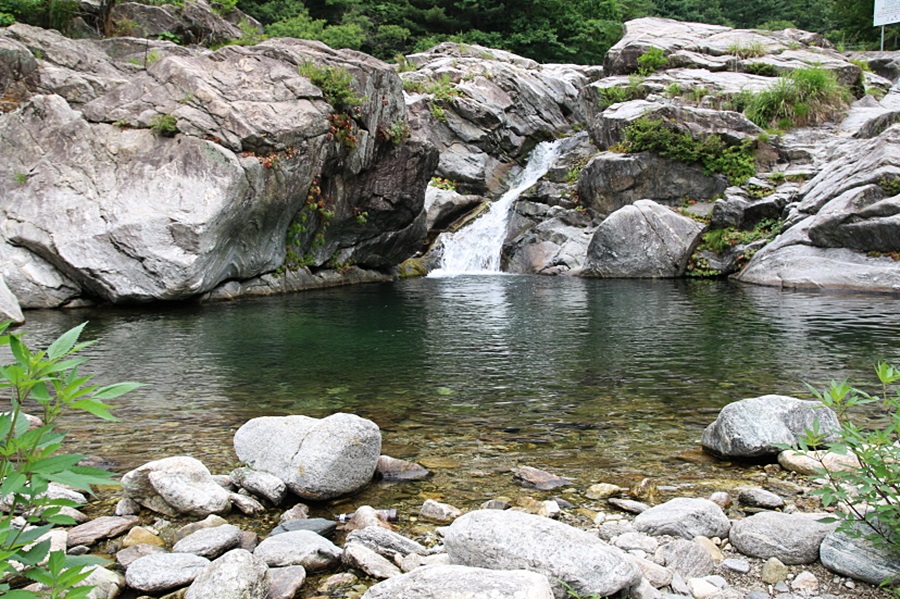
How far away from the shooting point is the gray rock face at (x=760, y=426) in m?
5.50

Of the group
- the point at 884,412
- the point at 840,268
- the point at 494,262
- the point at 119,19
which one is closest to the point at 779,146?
the point at 840,268

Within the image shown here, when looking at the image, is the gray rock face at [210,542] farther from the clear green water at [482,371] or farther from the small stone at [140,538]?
the clear green water at [482,371]

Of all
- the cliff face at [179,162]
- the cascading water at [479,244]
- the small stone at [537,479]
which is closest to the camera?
the small stone at [537,479]

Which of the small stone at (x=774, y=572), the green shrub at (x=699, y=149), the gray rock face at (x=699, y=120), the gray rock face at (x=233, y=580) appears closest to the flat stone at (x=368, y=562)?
the gray rock face at (x=233, y=580)

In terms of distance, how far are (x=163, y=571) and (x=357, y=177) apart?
18.6 meters

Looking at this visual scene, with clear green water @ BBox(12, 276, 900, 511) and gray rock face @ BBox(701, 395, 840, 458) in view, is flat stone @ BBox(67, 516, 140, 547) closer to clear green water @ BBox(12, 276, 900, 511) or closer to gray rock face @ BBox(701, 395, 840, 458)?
clear green water @ BBox(12, 276, 900, 511)

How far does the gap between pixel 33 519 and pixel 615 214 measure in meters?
23.5

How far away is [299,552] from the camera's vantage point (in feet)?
12.5

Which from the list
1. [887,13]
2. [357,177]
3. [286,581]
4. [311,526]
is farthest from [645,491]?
[887,13]

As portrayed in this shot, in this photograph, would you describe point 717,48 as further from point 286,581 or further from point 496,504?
point 286,581

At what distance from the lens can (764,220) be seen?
76.0ft

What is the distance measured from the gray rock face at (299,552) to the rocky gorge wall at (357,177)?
1145 centimetres

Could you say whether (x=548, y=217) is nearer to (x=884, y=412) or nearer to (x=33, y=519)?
(x=884, y=412)

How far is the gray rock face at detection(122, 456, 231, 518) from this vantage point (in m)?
4.53
